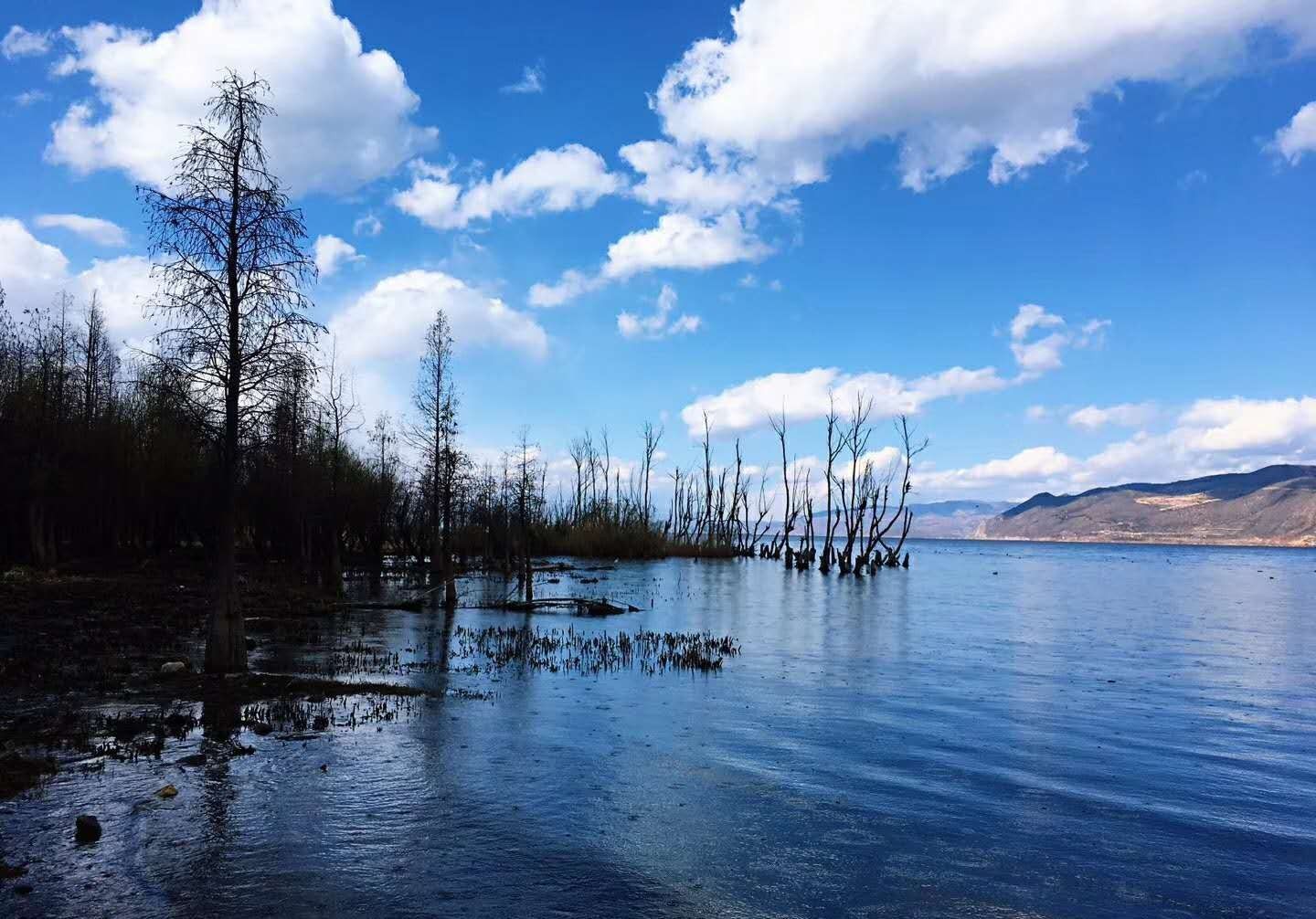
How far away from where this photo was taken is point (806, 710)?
1648cm

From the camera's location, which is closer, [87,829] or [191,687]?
[87,829]

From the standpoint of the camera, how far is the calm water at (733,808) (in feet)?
24.7

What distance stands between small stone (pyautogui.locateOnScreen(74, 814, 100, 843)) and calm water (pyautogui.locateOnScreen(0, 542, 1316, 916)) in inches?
5.9

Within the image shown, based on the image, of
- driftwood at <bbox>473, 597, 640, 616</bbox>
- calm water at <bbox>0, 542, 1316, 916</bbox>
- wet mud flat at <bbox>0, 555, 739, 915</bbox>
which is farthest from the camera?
driftwood at <bbox>473, 597, 640, 616</bbox>

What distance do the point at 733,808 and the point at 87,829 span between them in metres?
6.71

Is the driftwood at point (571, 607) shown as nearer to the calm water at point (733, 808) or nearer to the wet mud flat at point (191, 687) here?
the wet mud flat at point (191, 687)

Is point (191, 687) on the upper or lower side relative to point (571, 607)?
upper

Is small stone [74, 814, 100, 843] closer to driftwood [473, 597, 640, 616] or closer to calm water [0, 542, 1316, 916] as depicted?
calm water [0, 542, 1316, 916]

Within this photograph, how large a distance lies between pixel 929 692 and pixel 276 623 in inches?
738

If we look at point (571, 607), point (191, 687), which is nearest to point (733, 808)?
point (191, 687)

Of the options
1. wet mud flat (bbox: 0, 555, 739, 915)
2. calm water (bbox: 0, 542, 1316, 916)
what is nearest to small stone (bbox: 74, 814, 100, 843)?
wet mud flat (bbox: 0, 555, 739, 915)

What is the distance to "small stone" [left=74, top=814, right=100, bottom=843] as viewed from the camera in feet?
25.8

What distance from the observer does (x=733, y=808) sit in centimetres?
1019

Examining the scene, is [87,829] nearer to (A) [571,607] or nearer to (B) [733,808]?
(B) [733,808]
